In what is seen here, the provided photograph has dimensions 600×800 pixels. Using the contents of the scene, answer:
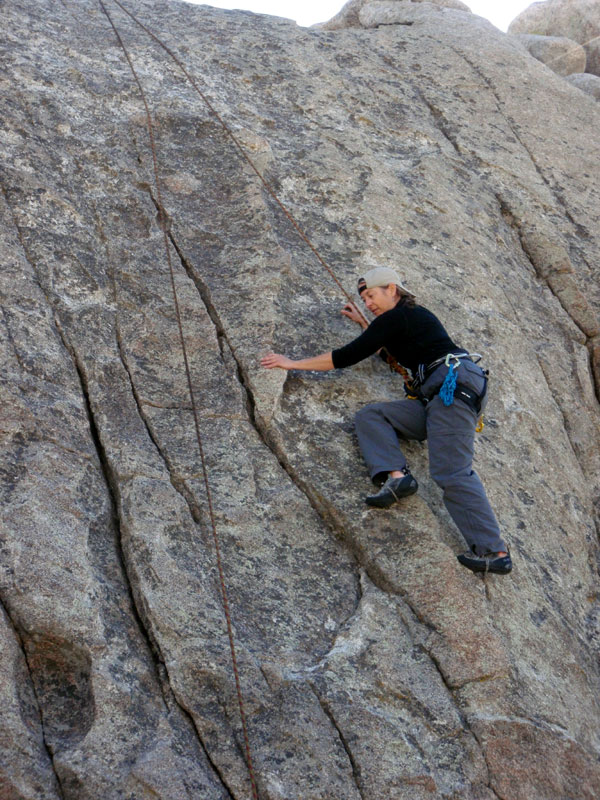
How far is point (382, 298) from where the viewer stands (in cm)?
696

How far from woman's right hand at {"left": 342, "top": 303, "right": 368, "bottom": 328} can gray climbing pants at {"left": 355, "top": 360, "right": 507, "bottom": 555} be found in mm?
1213

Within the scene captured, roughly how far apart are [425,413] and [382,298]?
3.40 feet

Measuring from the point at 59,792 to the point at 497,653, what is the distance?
9.39 ft

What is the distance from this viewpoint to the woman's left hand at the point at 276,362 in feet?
22.4

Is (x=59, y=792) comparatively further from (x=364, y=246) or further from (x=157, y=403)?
(x=364, y=246)

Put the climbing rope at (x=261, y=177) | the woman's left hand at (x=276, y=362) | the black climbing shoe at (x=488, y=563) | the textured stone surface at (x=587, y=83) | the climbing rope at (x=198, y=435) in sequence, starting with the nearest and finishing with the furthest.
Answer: the climbing rope at (x=198, y=435) < the black climbing shoe at (x=488, y=563) < the woman's left hand at (x=276, y=362) < the climbing rope at (x=261, y=177) < the textured stone surface at (x=587, y=83)

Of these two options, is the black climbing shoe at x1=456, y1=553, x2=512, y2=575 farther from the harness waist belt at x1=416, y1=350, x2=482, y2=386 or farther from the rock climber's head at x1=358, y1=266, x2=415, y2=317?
the rock climber's head at x1=358, y1=266, x2=415, y2=317

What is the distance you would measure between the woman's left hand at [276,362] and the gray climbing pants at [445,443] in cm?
70

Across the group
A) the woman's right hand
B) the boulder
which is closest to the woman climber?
the woman's right hand

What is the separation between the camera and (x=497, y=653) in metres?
5.70

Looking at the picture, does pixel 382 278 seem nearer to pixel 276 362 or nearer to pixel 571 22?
pixel 276 362

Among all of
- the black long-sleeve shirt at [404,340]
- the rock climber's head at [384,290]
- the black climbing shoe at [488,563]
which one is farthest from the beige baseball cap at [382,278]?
the black climbing shoe at [488,563]

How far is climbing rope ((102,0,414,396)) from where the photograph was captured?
7184 mm

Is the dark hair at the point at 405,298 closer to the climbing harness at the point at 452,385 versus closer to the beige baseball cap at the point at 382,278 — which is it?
the beige baseball cap at the point at 382,278
